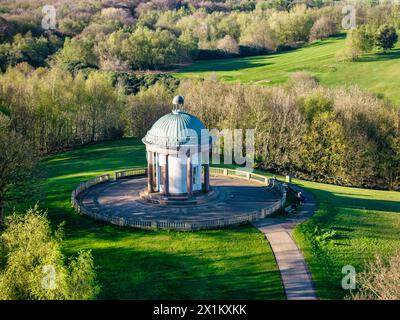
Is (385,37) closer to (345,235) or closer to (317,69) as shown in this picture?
(317,69)

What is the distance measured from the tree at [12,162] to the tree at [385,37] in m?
138

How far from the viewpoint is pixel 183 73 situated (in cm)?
16612

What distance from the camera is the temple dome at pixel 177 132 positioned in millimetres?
60344

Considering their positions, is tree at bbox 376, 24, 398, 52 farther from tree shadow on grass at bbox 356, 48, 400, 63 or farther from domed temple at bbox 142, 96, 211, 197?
domed temple at bbox 142, 96, 211, 197

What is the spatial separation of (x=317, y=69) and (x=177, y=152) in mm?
109720

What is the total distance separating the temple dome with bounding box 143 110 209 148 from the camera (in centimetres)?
6034

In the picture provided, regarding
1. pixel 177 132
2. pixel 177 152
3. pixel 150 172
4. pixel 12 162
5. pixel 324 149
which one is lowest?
pixel 324 149

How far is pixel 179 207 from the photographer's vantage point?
60.6 metres

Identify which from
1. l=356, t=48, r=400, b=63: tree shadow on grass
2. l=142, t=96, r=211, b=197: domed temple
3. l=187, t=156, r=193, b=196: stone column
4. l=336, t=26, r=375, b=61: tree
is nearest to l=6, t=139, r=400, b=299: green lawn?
l=187, t=156, r=193, b=196: stone column

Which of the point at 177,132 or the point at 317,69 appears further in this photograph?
the point at 317,69

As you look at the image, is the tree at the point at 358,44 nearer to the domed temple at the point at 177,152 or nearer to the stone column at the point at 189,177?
the domed temple at the point at 177,152

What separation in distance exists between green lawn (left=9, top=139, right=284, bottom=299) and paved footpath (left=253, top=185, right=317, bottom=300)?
0.93 metres

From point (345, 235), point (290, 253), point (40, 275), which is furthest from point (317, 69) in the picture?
point (40, 275)

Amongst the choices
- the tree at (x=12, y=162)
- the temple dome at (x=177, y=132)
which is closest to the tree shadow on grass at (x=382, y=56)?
the temple dome at (x=177, y=132)
